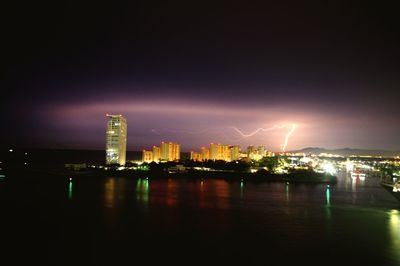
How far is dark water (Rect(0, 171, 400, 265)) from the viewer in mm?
6488

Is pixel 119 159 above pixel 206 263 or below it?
above

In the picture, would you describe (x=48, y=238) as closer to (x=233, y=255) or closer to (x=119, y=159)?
(x=233, y=255)

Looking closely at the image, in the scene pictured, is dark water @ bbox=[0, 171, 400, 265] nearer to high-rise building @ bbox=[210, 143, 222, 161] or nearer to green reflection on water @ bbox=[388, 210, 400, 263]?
green reflection on water @ bbox=[388, 210, 400, 263]

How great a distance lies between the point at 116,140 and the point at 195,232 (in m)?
29.0

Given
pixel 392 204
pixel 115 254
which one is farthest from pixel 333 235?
pixel 392 204

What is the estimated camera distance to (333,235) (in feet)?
26.9

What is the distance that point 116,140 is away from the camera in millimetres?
36312

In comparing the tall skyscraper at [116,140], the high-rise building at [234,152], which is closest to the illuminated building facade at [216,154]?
the high-rise building at [234,152]

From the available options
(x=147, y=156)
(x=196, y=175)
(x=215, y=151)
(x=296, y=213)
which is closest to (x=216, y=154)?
(x=215, y=151)

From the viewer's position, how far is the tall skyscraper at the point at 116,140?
1390 inches

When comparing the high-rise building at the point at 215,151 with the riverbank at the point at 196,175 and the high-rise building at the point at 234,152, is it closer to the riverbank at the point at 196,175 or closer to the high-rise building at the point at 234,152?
the high-rise building at the point at 234,152

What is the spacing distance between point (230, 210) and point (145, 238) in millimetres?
4065

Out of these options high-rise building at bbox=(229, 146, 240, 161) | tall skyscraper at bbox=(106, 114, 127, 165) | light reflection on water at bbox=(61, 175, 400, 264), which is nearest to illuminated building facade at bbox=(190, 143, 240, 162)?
high-rise building at bbox=(229, 146, 240, 161)

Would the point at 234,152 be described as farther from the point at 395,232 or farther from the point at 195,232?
the point at 195,232
